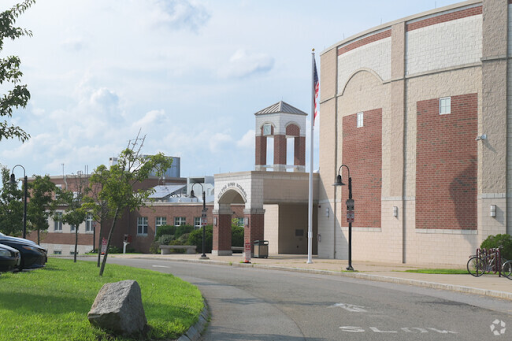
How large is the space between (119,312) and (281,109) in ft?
120

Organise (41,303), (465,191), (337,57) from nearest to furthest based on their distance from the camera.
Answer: (41,303), (465,191), (337,57)

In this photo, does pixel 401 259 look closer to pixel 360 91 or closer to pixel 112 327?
pixel 360 91

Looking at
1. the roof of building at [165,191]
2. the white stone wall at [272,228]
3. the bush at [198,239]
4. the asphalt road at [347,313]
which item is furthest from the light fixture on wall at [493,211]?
the roof of building at [165,191]

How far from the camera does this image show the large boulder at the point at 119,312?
917cm

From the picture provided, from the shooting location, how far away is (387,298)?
57.1 feet

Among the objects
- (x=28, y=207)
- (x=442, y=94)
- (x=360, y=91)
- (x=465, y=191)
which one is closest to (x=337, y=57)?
(x=360, y=91)

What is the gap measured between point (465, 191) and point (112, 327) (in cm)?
2475

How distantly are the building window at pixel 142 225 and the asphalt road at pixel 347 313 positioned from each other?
139ft

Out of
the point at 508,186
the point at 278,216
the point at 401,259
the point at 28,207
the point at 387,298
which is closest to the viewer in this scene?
the point at 387,298

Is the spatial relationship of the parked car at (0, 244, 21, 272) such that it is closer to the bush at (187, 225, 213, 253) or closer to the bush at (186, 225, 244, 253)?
the bush at (186, 225, 244, 253)

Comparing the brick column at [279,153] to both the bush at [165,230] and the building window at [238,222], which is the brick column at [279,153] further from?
the bush at [165,230]

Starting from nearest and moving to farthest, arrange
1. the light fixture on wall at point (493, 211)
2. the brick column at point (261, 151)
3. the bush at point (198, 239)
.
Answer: the light fixture on wall at point (493, 211)
the brick column at point (261, 151)
the bush at point (198, 239)

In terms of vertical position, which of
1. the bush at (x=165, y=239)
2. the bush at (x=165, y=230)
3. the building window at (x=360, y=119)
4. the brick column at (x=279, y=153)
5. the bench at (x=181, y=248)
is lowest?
the bench at (x=181, y=248)

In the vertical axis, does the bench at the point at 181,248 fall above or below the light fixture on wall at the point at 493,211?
below
